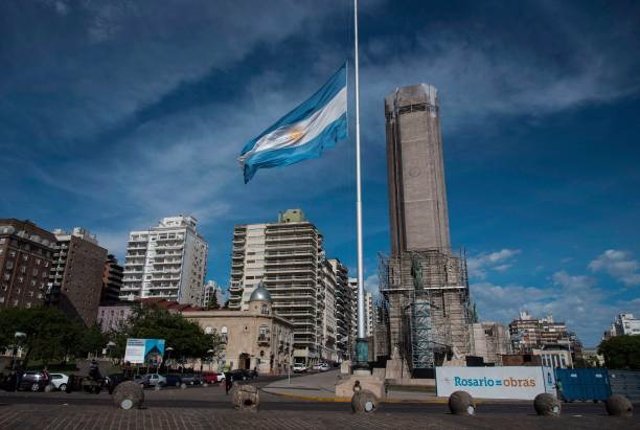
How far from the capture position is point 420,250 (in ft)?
187

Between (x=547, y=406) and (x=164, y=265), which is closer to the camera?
(x=547, y=406)

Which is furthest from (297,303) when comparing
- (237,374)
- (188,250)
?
(237,374)

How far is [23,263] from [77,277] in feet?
85.9

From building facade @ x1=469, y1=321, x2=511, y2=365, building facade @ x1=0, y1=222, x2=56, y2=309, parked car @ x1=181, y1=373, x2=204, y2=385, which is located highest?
building facade @ x1=0, y1=222, x2=56, y2=309

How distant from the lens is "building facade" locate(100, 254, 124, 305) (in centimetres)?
15075

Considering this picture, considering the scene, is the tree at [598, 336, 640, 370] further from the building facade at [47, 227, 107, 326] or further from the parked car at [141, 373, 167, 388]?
the building facade at [47, 227, 107, 326]

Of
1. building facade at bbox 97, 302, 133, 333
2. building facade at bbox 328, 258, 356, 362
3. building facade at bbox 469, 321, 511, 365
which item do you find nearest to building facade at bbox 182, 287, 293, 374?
building facade at bbox 469, 321, 511, 365

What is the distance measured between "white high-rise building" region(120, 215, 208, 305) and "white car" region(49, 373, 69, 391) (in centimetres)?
11060

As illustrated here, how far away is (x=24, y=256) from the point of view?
101188 mm

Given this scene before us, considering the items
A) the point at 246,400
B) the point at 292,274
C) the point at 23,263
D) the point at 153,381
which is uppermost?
the point at 292,274

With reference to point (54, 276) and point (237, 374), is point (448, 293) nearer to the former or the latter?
point (237, 374)

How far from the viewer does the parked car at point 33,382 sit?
32219mm

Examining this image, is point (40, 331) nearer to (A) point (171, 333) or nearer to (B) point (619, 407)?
(A) point (171, 333)

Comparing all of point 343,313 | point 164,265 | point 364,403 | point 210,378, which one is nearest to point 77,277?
point 164,265
